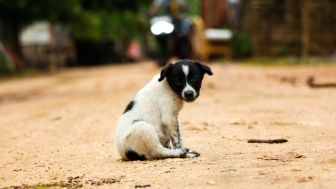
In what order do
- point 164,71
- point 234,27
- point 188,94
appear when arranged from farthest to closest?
1. point 234,27
2. point 164,71
3. point 188,94

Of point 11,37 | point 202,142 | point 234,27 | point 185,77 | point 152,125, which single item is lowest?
point 11,37

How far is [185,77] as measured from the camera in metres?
7.27

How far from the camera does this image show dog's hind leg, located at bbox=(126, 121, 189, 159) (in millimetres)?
7145

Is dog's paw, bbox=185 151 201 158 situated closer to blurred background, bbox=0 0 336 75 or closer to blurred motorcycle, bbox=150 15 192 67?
blurred motorcycle, bbox=150 15 192 67

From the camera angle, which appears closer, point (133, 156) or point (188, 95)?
point (188, 95)

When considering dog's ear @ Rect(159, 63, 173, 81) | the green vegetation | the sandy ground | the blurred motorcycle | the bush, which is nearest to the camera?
Result: the sandy ground

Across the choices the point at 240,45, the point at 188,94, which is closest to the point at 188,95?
the point at 188,94

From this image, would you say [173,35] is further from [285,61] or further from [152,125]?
[152,125]

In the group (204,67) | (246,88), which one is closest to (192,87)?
(204,67)

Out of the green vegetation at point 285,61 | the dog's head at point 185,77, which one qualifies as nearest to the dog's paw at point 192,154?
the dog's head at point 185,77

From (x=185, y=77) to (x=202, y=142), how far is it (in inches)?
64.3

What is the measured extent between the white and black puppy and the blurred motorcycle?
1542cm

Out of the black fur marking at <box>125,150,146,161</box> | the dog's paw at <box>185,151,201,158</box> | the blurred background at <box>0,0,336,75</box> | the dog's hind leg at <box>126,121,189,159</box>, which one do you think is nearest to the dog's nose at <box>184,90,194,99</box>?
the dog's hind leg at <box>126,121,189,159</box>

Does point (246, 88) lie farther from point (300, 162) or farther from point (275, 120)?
point (300, 162)
